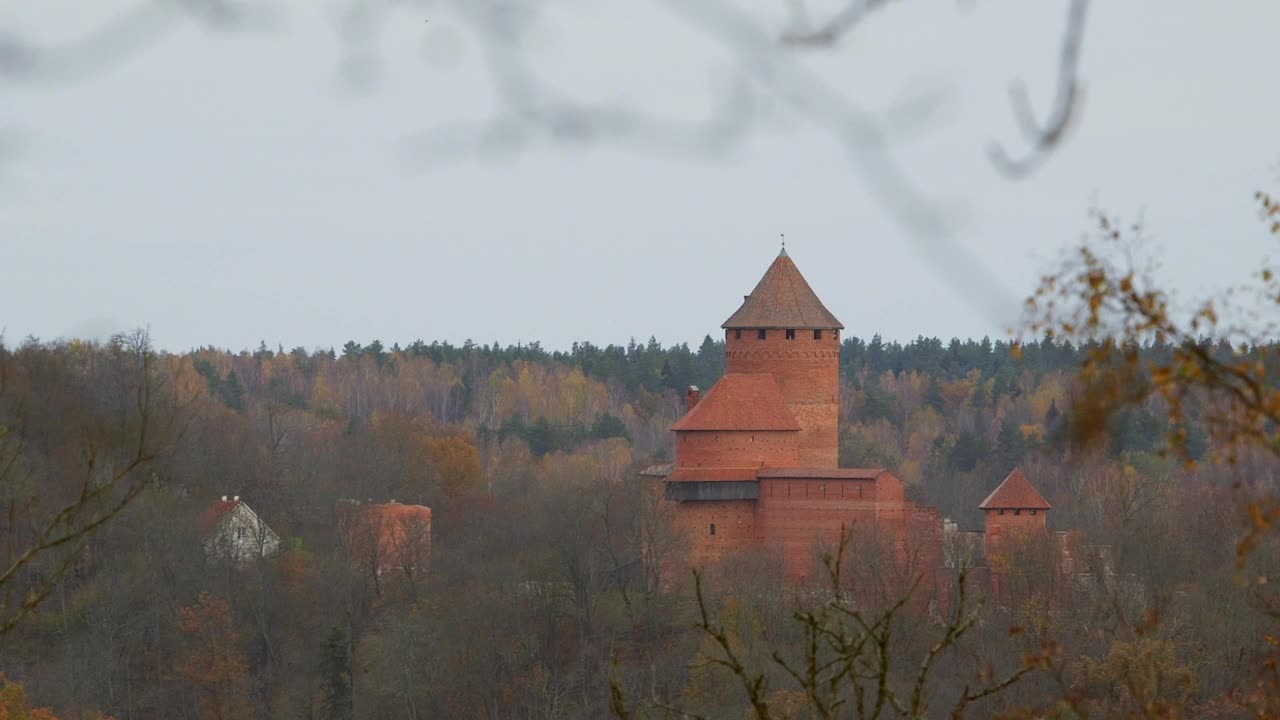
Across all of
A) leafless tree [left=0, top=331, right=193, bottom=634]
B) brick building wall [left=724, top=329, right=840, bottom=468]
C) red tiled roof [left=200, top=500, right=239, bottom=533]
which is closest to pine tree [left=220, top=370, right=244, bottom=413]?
leafless tree [left=0, top=331, right=193, bottom=634]

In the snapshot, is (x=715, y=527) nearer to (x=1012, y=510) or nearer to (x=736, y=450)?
(x=736, y=450)

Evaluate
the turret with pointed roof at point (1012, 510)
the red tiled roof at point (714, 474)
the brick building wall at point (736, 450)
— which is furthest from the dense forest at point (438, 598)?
the turret with pointed roof at point (1012, 510)

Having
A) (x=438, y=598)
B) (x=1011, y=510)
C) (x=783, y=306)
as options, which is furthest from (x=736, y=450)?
(x=438, y=598)

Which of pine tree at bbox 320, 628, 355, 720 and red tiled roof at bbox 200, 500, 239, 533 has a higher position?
red tiled roof at bbox 200, 500, 239, 533

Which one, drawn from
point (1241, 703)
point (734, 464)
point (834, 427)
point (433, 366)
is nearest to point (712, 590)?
point (734, 464)

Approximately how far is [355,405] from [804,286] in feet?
183

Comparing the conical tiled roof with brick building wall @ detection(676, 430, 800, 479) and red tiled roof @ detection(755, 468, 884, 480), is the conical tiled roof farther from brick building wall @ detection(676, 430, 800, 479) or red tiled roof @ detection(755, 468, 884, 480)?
red tiled roof @ detection(755, 468, 884, 480)

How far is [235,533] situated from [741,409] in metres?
11.0

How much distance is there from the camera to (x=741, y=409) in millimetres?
36719

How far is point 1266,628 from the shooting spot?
2584cm

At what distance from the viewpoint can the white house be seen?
126 feet

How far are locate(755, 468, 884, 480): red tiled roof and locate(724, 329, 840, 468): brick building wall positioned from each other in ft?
6.03

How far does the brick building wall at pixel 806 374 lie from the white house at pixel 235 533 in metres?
10.3

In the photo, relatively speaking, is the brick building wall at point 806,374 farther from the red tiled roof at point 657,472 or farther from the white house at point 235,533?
the white house at point 235,533
